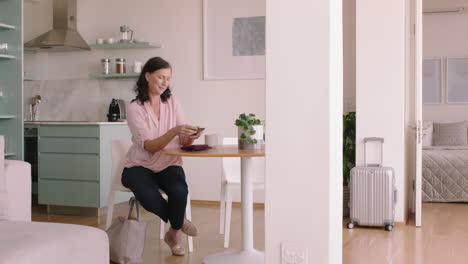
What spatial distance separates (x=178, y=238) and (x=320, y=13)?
1854 millimetres

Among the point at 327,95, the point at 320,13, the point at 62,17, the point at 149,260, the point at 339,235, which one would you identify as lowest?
the point at 149,260

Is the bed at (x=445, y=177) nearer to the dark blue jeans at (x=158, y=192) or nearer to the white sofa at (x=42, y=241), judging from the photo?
the dark blue jeans at (x=158, y=192)

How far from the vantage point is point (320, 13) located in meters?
2.50

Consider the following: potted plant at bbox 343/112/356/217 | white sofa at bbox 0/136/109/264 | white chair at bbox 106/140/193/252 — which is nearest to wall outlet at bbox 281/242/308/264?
white sofa at bbox 0/136/109/264

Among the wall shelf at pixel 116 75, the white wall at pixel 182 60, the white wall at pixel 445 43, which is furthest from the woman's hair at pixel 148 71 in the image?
the white wall at pixel 445 43

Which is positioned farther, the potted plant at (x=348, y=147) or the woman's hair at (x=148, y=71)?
the potted plant at (x=348, y=147)

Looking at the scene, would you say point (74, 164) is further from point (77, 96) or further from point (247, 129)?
point (247, 129)

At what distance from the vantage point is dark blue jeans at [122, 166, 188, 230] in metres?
3.57

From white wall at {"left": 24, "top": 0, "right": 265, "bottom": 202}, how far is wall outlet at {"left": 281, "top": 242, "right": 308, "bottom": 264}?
3241 mm

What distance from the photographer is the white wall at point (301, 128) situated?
250 cm

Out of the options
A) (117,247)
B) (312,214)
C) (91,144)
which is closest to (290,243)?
(312,214)

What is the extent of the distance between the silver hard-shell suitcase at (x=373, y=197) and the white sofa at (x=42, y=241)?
272 cm

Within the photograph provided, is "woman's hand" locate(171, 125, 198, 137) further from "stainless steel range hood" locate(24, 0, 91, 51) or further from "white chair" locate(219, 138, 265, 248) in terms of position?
"stainless steel range hood" locate(24, 0, 91, 51)

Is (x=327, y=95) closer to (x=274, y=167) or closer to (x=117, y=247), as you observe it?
(x=274, y=167)
